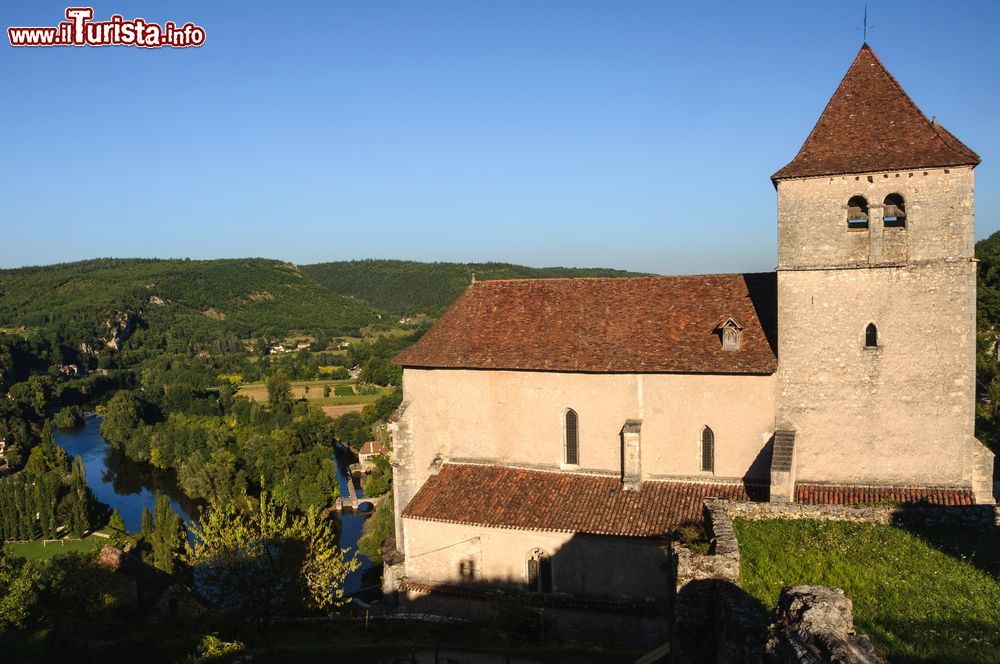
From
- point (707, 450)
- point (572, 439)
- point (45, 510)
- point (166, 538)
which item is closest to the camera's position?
point (707, 450)

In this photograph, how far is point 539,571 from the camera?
23.5 meters

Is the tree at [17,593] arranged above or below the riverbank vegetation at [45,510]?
above

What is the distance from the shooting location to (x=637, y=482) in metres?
24.0

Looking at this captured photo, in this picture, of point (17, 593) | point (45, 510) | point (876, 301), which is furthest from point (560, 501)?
point (45, 510)

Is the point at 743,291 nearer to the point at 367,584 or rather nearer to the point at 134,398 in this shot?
the point at 367,584

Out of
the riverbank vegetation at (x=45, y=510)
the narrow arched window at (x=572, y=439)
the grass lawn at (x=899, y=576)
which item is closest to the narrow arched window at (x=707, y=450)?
the narrow arched window at (x=572, y=439)

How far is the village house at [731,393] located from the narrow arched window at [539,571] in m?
0.06

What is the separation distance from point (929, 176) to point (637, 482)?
12.2 metres

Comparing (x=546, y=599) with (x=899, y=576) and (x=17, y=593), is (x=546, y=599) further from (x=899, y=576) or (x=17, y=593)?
(x=17, y=593)

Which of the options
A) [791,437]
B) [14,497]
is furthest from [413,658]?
[14,497]

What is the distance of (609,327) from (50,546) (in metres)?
46.2

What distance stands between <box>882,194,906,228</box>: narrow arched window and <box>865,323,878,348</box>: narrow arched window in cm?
298

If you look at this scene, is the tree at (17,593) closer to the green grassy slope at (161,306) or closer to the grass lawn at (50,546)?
the grass lawn at (50,546)

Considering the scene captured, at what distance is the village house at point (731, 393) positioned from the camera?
2166 centimetres
